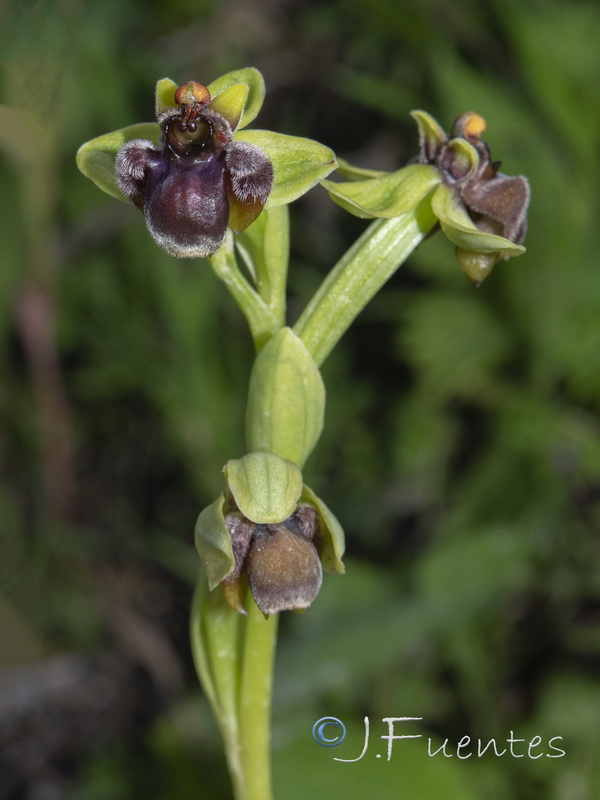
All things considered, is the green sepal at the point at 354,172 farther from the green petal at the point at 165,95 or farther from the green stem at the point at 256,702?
the green stem at the point at 256,702

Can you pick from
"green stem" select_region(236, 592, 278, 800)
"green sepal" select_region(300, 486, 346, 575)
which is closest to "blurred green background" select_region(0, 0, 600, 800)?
"green stem" select_region(236, 592, 278, 800)

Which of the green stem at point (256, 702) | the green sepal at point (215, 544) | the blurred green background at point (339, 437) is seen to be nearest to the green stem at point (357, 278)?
the green sepal at point (215, 544)

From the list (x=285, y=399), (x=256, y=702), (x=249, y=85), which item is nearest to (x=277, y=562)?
(x=285, y=399)

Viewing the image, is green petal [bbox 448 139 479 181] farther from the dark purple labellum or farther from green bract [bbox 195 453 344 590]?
green bract [bbox 195 453 344 590]

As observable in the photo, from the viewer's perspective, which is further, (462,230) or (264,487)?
(462,230)

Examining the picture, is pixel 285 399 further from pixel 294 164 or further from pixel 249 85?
pixel 249 85

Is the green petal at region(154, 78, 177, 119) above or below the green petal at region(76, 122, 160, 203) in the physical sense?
above

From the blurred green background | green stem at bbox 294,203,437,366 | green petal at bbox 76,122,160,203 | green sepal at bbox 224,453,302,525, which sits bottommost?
the blurred green background
